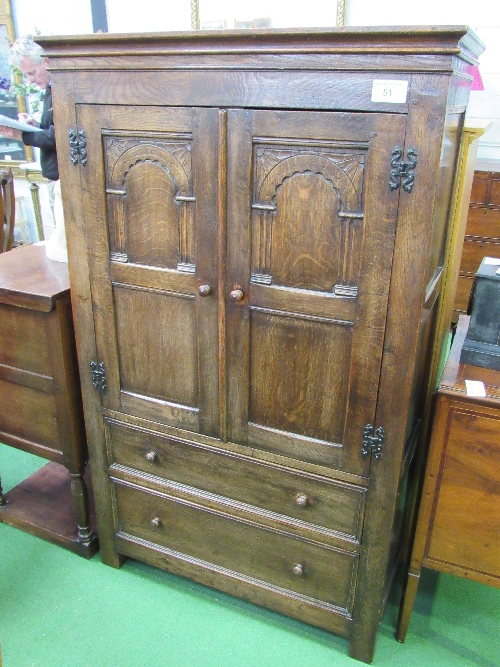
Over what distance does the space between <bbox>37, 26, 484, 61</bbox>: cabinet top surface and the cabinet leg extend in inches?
56.4

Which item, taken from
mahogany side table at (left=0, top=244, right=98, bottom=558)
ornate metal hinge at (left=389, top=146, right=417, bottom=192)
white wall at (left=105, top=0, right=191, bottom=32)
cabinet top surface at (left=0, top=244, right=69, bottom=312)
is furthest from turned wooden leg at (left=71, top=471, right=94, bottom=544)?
white wall at (left=105, top=0, right=191, bottom=32)

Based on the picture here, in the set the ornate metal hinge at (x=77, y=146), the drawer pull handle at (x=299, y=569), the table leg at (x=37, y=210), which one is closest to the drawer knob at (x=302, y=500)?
the drawer pull handle at (x=299, y=569)

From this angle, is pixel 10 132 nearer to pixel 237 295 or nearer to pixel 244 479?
pixel 237 295

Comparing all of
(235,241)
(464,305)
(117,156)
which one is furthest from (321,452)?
(464,305)

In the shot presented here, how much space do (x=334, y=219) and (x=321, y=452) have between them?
2.08 ft

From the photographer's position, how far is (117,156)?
1467 millimetres

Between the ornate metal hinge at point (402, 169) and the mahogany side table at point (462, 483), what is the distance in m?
0.57

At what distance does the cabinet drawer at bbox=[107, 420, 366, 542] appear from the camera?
155cm

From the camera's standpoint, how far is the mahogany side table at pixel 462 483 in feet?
4.73

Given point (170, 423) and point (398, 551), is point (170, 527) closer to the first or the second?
point (170, 423)

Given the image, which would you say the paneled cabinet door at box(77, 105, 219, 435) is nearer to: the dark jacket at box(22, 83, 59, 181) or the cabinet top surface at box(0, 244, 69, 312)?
the cabinet top surface at box(0, 244, 69, 312)

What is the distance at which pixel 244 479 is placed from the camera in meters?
1.66

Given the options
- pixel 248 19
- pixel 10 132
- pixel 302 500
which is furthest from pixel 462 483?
pixel 248 19

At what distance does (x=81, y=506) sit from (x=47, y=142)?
137 cm
